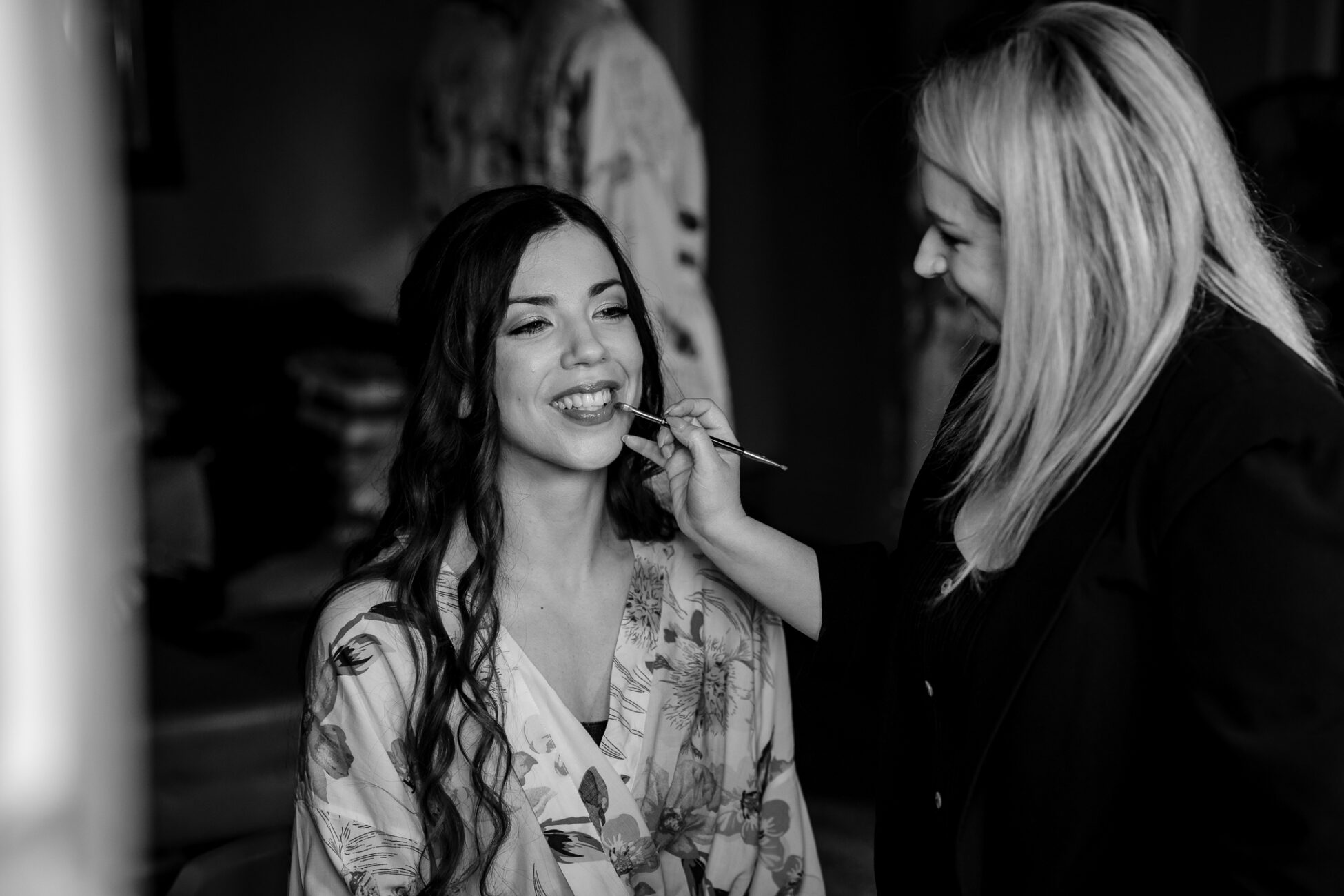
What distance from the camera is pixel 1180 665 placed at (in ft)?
3.10

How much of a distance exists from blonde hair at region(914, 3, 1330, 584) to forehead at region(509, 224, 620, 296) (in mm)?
519

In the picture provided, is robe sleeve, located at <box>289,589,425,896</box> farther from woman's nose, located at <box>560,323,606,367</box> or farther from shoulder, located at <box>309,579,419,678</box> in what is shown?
woman's nose, located at <box>560,323,606,367</box>

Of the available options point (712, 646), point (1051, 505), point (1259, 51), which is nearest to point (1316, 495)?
point (1051, 505)

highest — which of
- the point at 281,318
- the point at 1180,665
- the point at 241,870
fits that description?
the point at 1180,665

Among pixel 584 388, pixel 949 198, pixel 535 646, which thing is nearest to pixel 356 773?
pixel 535 646

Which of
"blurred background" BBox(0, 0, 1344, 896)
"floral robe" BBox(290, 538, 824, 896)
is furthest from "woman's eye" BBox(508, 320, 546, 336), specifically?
"blurred background" BBox(0, 0, 1344, 896)

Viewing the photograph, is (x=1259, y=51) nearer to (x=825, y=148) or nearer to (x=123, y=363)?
(x=825, y=148)

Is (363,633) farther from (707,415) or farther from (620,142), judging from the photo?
(620,142)

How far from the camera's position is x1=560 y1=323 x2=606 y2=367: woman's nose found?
4.62ft

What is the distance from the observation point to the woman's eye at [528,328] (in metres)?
1.42

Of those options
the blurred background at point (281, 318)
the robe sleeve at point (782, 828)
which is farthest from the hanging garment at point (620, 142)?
the robe sleeve at point (782, 828)

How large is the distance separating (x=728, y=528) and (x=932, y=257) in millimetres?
446

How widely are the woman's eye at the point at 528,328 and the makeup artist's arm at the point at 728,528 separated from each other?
17 cm

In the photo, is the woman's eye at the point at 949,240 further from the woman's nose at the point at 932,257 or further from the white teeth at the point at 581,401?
the white teeth at the point at 581,401
